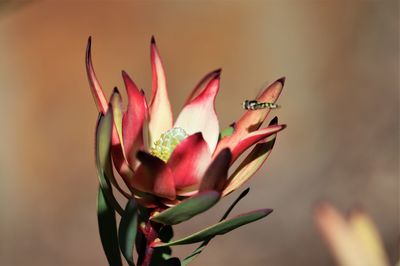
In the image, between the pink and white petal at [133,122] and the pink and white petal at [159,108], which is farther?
the pink and white petal at [159,108]

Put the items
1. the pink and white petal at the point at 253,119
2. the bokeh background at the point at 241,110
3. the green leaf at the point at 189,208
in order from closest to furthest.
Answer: the green leaf at the point at 189,208 → the pink and white petal at the point at 253,119 → the bokeh background at the point at 241,110

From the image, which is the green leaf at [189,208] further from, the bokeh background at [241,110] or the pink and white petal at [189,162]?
the bokeh background at [241,110]

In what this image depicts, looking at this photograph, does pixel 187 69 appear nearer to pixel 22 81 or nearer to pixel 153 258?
pixel 22 81

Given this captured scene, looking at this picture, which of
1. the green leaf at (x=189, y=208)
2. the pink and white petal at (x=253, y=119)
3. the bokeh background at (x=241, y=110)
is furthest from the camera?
the bokeh background at (x=241, y=110)

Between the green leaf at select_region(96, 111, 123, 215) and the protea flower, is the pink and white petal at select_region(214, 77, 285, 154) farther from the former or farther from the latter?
the green leaf at select_region(96, 111, 123, 215)

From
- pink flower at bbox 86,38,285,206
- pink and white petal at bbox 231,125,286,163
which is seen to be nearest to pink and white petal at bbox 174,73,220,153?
pink flower at bbox 86,38,285,206

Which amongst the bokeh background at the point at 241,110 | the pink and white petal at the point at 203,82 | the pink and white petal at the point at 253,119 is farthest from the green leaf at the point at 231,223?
the bokeh background at the point at 241,110

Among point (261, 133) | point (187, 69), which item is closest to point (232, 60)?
point (187, 69)
